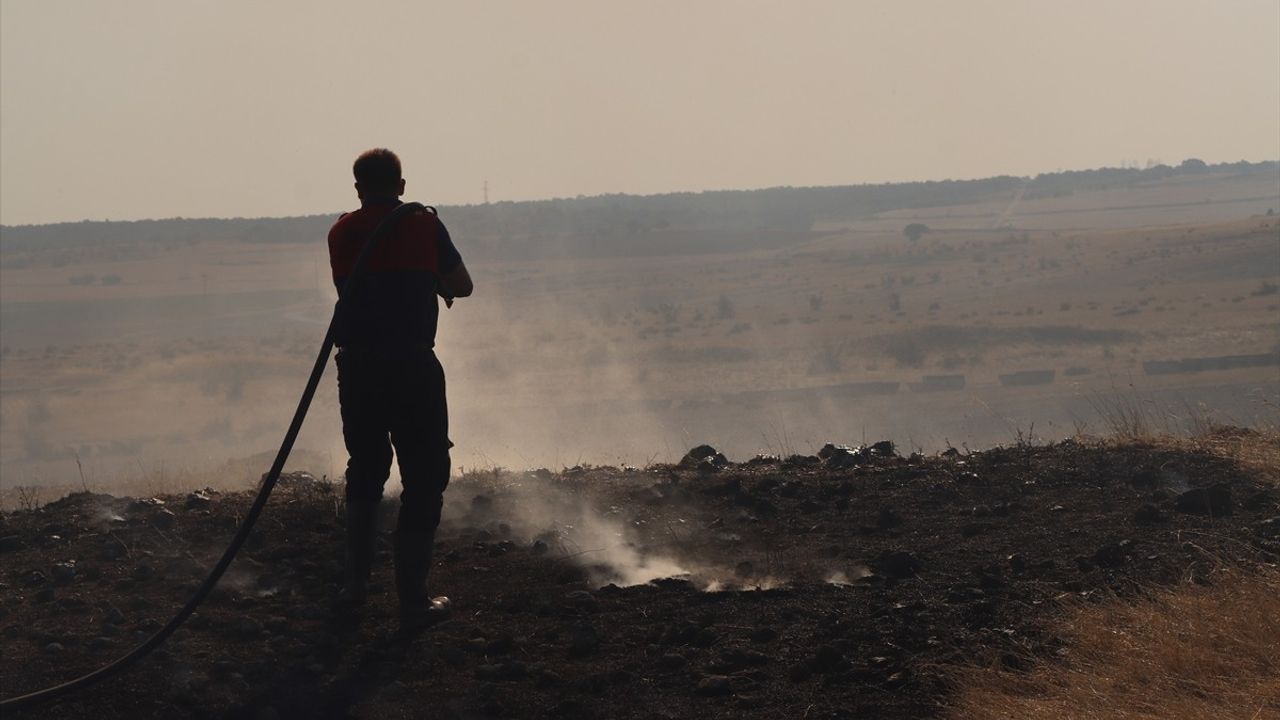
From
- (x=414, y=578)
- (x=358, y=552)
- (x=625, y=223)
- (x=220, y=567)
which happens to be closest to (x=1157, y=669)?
(x=414, y=578)

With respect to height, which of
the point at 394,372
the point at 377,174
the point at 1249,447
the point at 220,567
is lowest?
the point at 1249,447

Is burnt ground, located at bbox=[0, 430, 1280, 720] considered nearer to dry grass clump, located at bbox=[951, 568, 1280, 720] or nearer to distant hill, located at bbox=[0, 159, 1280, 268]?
dry grass clump, located at bbox=[951, 568, 1280, 720]

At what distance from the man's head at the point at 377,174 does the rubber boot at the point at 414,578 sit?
134cm

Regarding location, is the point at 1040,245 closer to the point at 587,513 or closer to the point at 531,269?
the point at 531,269

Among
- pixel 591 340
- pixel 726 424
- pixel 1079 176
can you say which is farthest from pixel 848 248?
pixel 1079 176

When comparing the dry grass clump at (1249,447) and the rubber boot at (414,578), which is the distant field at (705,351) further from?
the rubber boot at (414,578)

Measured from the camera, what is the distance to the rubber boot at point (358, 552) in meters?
5.82

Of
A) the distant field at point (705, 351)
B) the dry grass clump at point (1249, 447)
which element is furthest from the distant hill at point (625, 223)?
the dry grass clump at point (1249, 447)

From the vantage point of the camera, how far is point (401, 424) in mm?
5762

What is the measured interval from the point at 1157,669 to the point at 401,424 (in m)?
2.86

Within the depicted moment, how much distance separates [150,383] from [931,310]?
90.5ft

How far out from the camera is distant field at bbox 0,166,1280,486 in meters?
33.5

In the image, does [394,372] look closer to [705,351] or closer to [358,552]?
[358,552]

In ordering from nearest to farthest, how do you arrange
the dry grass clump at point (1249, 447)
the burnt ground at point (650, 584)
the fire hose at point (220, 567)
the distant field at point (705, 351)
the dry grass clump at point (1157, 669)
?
the dry grass clump at point (1157, 669)
the fire hose at point (220, 567)
the burnt ground at point (650, 584)
the dry grass clump at point (1249, 447)
the distant field at point (705, 351)
